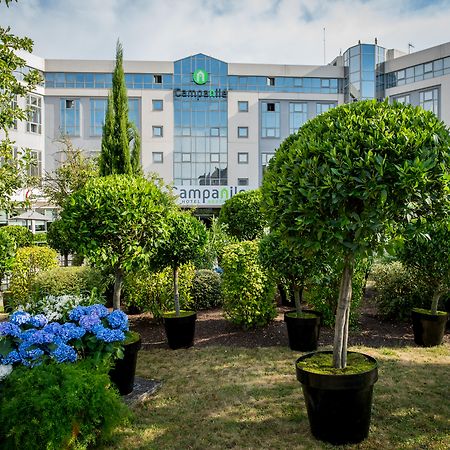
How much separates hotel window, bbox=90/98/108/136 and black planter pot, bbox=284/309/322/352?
27.6 m

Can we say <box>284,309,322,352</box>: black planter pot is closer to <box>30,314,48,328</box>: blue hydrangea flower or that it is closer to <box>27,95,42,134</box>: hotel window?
<box>30,314,48,328</box>: blue hydrangea flower

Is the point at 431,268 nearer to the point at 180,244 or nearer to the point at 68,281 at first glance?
the point at 180,244

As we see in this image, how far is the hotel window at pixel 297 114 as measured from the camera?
3275cm

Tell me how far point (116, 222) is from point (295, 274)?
2.66 meters

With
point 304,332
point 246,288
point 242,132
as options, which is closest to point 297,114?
point 242,132

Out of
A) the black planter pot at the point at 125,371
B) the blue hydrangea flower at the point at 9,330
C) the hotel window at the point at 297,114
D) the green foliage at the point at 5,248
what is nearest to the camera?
the blue hydrangea flower at the point at 9,330

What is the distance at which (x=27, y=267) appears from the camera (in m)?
9.48

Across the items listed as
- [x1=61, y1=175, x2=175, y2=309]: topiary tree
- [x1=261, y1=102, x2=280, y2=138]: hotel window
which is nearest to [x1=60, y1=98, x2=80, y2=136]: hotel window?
[x1=261, y1=102, x2=280, y2=138]: hotel window

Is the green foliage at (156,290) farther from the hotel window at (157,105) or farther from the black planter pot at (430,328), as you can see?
the hotel window at (157,105)

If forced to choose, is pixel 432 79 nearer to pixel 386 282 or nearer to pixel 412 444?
pixel 386 282

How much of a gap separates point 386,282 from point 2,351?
6986 mm

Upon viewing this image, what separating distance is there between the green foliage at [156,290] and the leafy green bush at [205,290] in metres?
1.53

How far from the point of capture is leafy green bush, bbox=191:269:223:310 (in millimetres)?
9836

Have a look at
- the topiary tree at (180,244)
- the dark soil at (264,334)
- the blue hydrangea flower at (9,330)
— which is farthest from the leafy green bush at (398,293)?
the blue hydrangea flower at (9,330)
